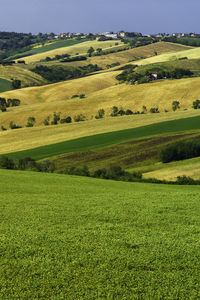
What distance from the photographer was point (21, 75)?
189125mm

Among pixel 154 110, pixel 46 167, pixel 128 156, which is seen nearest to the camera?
pixel 46 167

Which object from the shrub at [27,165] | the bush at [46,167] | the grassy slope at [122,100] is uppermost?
the grassy slope at [122,100]

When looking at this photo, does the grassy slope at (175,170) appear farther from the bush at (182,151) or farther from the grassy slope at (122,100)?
the grassy slope at (122,100)

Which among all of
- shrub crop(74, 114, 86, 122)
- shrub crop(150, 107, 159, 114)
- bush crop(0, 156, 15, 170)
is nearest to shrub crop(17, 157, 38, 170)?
bush crop(0, 156, 15, 170)

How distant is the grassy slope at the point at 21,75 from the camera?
183m

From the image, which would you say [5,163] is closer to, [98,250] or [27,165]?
[27,165]

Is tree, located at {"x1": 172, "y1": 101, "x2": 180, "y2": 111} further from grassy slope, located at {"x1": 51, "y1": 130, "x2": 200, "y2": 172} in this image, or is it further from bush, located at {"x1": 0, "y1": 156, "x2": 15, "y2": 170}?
bush, located at {"x1": 0, "y1": 156, "x2": 15, "y2": 170}

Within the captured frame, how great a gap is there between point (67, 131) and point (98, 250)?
70644 millimetres

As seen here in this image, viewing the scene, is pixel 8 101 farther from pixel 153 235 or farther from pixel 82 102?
pixel 153 235

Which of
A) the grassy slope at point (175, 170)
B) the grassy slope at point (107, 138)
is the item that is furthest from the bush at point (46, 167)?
the grassy slope at point (175, 170)

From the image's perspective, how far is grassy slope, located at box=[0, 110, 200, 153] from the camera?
240ft

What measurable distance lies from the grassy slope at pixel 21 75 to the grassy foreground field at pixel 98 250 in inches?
6751

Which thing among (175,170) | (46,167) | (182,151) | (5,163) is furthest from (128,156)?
(5,163)

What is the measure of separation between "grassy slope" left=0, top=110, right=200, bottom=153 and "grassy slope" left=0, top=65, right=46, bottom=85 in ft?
335
